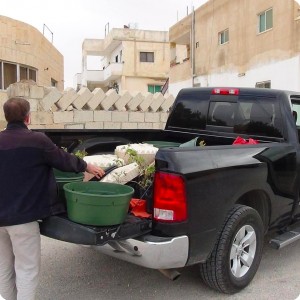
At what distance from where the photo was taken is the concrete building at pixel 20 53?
54.8 ft

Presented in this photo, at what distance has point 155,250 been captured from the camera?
3021 mm

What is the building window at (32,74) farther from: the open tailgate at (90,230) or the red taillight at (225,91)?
the open tailgate at (90,230)

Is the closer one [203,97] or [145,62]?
[203,97]

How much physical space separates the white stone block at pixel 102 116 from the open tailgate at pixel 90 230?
7.49 metres

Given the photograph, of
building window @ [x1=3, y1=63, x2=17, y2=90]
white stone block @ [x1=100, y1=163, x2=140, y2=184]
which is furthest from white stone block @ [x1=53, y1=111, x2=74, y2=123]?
building window @ [x1=3, y1=63, x2=17, y2=90]

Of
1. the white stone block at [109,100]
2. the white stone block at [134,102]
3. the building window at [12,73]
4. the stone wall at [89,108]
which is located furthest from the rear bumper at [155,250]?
the building window at [12,73]

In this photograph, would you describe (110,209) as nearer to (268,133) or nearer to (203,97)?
(268,133)

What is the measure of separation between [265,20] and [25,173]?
1689 cm

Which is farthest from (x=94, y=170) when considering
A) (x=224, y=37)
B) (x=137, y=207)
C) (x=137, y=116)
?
(x=224, y=37)

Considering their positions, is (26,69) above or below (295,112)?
above

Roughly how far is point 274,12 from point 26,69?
11018 millimetres

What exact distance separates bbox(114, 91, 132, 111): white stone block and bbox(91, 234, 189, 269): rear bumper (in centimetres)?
812

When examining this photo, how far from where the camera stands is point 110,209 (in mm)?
2865

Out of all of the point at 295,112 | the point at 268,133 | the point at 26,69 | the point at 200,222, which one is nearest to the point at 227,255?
the point at 200,222
